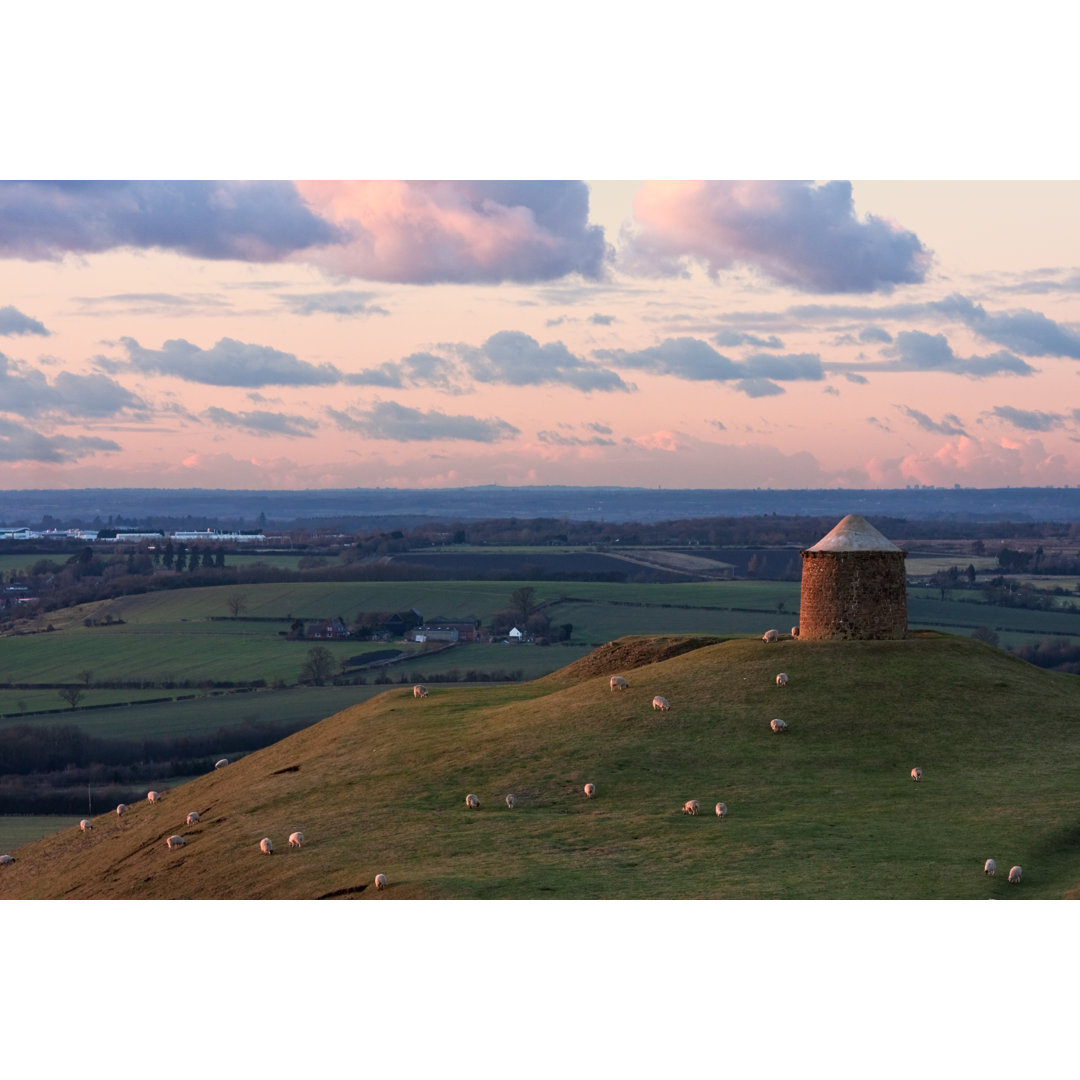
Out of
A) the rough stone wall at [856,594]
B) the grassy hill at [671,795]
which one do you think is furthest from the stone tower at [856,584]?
the grassy hill at [671,795]

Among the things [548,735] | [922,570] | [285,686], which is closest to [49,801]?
[285,686]

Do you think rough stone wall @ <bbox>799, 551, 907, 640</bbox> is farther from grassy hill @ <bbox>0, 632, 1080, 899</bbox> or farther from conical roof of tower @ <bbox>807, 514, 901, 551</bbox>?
grassy hill @ <bbox>0, 632, 1080, 899</bbox>

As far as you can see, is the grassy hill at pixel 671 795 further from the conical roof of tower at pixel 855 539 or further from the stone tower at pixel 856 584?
the conical roof of tower at pixel 855 539

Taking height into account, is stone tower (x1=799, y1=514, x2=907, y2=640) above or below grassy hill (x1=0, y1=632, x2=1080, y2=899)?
above

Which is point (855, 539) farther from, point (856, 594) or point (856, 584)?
point (856, 594)

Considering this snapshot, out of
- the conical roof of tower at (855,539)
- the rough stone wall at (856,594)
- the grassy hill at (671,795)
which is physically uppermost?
the conical roof of tower at (855,539)

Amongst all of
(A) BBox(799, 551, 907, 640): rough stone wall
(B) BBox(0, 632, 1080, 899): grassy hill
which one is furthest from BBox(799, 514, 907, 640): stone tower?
(B) BBox(0, 632, 1080, 899): grassy hill
